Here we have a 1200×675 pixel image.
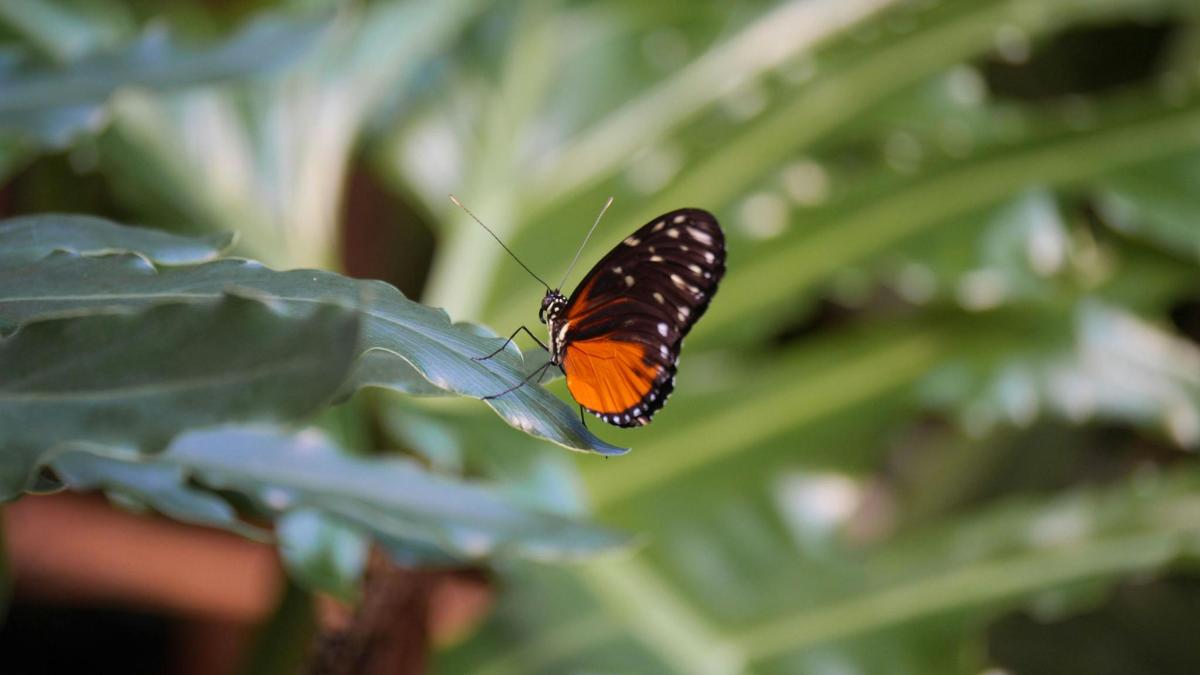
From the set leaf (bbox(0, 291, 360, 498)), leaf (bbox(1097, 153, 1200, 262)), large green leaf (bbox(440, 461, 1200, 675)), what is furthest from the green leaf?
leaf (bbox(1097, 153, 1200, 262))

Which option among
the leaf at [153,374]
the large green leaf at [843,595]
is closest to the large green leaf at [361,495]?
the leaf at [153,374]

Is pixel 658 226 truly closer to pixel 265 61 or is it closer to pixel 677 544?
pixel 265 61

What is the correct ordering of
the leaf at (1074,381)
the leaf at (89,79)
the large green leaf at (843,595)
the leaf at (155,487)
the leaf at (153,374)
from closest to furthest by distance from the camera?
the leaf at (153,374)
the leaf at (155,487)
the leaf at (89,79)
the large green leaf at (843,595)
the leaf at (1074,381)

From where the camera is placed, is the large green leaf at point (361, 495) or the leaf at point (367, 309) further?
the large green leaf at point (361, 495)

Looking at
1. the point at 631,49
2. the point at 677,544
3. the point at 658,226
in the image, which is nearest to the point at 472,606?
the point at 677,544

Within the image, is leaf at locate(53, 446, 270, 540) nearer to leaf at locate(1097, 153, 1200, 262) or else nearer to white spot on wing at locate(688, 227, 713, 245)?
white spot on wing at locate(688, 227, 713, 245)

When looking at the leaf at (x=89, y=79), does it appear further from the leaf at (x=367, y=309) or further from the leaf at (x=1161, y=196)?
the leaf at (x=1161, y=196)

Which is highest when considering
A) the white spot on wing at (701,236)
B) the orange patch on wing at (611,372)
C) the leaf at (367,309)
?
the white spot on wing at (701,236)
